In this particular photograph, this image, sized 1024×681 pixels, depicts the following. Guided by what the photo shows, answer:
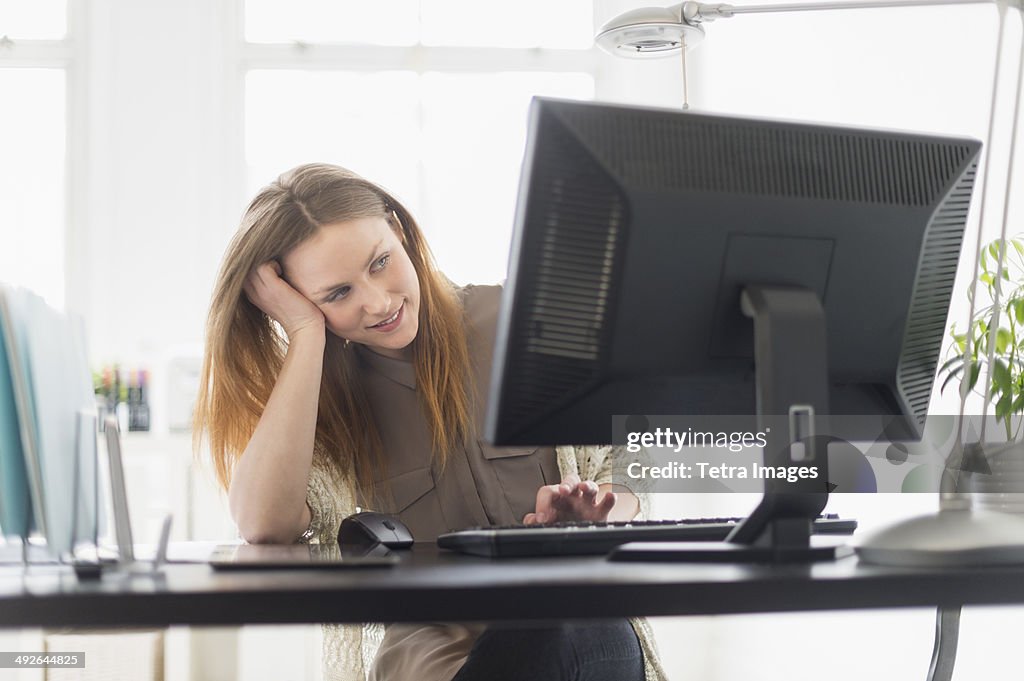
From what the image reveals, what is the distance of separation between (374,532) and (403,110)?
2659 millimetres

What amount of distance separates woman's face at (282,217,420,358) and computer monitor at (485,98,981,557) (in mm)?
582

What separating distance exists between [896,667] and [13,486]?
179 cm

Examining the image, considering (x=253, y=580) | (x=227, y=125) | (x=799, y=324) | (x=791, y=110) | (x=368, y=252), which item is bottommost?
(x=253, y=580)

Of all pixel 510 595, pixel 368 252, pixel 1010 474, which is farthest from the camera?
pixel 368 252

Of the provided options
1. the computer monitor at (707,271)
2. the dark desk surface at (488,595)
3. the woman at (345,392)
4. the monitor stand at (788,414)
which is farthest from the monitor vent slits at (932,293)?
the woman at (345,392)

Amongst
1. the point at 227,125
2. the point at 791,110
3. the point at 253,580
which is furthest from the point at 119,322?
the point at 253,580

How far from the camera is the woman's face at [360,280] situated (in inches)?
51.9

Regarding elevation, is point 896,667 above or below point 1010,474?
below

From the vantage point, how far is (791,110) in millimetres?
2469

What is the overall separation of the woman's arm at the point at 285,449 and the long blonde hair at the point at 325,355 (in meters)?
0.07

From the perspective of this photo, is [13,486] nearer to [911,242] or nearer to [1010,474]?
[911,242]

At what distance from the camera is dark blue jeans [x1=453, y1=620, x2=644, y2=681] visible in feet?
3.36

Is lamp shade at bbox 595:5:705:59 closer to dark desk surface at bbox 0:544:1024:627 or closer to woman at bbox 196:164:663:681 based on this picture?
woman at bbox 196:164:663:681

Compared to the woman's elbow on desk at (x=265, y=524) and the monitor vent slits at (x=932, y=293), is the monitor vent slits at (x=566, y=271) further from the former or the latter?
the woman's elbow on desk at (x=265, y=524)
